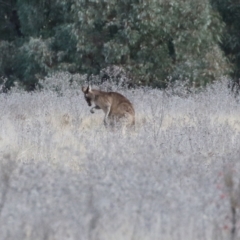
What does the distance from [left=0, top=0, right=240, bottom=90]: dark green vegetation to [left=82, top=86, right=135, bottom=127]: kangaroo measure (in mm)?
8404

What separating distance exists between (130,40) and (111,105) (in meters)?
9.39

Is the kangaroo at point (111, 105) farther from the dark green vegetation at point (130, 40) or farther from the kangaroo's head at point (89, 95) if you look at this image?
the dark green vegetation at point (130, 40)

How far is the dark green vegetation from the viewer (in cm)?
2417

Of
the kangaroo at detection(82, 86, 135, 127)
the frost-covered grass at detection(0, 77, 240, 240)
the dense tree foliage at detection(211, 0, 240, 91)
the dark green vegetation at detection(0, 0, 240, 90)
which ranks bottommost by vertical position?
the frost-covered grass at detection(0, 77, 240, 240)

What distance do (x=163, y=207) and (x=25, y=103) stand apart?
34.6 ft

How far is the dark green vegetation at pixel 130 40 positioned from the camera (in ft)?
79.3

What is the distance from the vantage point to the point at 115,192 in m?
6.43

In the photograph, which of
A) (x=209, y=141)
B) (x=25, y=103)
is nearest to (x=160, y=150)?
(x=209, y=141)

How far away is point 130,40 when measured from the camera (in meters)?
24.2

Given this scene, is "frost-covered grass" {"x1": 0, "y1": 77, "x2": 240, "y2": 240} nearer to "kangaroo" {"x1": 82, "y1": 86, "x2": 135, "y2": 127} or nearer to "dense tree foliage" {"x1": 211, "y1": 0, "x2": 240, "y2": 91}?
"kangaroo" {"x1": 82, "y1": 86, "x2": 135, "y2": 127}

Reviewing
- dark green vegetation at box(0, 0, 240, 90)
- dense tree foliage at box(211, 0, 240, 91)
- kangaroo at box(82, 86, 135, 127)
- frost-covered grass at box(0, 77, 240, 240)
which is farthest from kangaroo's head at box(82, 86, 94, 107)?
dense tree foliage at box(211, 0, 240, 91)

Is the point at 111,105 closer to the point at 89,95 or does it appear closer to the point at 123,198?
the point at 89,95

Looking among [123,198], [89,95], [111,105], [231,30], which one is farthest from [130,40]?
[123,198]

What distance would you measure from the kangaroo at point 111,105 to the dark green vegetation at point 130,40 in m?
8.40
